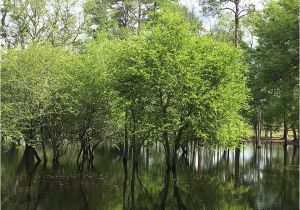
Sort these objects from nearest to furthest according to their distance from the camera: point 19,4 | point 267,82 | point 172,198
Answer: point 172,198, point 267,82, point 19,4

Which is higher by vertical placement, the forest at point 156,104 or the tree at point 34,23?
the tree at point 34,23

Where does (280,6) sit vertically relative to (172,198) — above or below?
above

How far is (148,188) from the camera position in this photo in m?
27.6

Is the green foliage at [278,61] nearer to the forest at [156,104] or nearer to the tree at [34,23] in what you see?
the forest at [156,104]

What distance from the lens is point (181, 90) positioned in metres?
27.9

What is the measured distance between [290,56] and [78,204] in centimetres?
2035

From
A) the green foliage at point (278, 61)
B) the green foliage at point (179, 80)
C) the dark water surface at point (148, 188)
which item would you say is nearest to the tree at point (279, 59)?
the green foliage at point (278, 61)

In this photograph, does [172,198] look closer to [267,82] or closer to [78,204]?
[78,204]

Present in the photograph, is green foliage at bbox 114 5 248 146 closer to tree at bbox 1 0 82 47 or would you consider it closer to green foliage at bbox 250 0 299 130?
green foliage at bbox 250 0 299 130

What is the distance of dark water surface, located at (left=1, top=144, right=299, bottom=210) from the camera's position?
70.8ft

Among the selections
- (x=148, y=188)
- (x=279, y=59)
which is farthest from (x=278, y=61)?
(x=148, y=188)

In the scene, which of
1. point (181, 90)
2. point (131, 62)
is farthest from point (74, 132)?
point (181, 90)

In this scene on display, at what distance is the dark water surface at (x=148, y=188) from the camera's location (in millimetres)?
21594

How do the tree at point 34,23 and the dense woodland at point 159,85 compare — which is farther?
the tree at point 34,23
